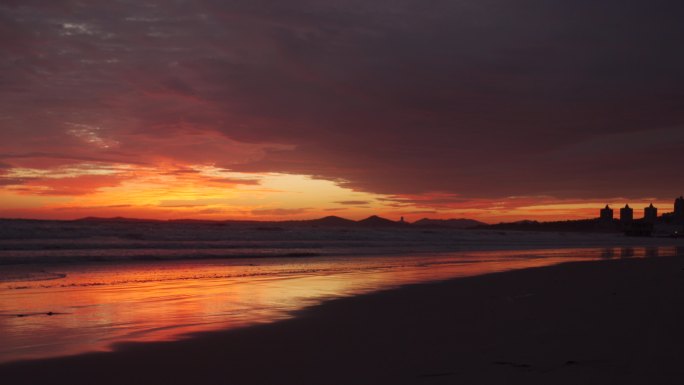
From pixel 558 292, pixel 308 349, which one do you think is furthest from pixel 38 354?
pixel 558 292

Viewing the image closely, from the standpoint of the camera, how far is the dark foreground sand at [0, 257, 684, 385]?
510cm

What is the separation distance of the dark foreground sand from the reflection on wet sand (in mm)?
836

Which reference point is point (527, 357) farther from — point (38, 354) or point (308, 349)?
point (38, 354)

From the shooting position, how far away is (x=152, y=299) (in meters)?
10.8

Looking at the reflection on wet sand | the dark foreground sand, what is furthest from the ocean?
the dark foreground sand

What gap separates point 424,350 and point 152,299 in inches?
263

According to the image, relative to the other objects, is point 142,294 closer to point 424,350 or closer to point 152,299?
point 152,299

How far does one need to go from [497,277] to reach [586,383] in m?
11.6

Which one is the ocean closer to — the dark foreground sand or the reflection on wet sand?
the reflection on wet sand

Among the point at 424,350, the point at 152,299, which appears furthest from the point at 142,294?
the point at 424,350

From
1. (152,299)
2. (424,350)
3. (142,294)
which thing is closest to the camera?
(424,350)

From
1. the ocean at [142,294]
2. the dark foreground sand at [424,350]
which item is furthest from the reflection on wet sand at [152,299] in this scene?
the dark foreground sand at [424,350]

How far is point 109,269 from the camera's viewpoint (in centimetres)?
1800

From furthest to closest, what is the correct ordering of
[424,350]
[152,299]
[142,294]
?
[142,294], [152,299], [424,350]
